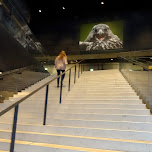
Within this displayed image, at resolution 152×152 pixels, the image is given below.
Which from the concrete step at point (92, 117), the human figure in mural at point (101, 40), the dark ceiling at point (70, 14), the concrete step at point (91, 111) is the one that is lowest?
the concrete step at point (92, 117)

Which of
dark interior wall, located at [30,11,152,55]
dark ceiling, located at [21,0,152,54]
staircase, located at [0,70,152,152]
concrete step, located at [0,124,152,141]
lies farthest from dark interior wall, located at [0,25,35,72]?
dark ceiling, located at [21,0,152,54]

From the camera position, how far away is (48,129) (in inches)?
124

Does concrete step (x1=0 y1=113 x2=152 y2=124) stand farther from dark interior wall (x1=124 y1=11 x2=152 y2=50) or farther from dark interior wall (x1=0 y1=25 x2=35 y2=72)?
dark interior wall (x1=124 y1=11 x2=152 y2=50)

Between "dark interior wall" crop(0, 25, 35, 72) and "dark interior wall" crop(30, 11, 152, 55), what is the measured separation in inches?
245

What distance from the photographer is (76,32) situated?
14.8 metres

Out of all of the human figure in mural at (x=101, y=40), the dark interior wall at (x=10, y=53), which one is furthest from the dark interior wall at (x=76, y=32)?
the dark interior wall at (x=10, y=53)

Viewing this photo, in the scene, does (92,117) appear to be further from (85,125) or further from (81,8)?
(81,8)

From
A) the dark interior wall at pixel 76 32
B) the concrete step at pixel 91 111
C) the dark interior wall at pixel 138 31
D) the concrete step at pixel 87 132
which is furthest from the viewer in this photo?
the dark interior wall at pixel 76 32

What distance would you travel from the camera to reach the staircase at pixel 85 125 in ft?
8.74

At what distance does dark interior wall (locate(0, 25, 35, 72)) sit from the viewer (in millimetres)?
6855

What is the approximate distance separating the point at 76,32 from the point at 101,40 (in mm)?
2397

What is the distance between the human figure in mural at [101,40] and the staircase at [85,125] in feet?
29.3

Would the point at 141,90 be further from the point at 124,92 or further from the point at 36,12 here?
the point at 36,12

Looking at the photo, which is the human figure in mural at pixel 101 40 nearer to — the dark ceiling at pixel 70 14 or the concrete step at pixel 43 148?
the dark ceiling at pixel 70 14
